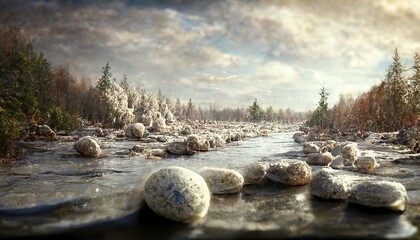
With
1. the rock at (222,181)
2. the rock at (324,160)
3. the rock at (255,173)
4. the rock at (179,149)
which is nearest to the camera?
the rock at (222,181)

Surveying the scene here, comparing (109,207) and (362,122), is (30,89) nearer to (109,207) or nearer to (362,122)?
(109,207)

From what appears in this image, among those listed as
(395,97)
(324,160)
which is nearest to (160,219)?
(324,160)

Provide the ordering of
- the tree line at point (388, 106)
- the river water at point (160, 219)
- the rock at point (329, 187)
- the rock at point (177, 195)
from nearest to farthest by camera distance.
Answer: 1. the river water at point (160, 219)
2. the rock at point (177, 195)
3. the rock at point (329, 187)
4. the tree line at point (388, 106)

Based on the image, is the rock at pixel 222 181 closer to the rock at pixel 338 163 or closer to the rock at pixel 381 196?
the rock at pixel 381 196

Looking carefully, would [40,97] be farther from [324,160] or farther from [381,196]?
[381,196]

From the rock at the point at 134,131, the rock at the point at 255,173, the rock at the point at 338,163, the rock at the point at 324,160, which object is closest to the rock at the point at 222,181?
the rock at the point at 255,173

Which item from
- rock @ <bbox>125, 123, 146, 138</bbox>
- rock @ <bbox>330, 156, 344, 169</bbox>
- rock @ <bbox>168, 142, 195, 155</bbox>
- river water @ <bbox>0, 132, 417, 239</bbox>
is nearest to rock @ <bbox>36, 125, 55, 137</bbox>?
rock @ <bbox>125, 123, 146, 138</bbox>

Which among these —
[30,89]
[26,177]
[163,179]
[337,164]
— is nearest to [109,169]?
[26,177]
